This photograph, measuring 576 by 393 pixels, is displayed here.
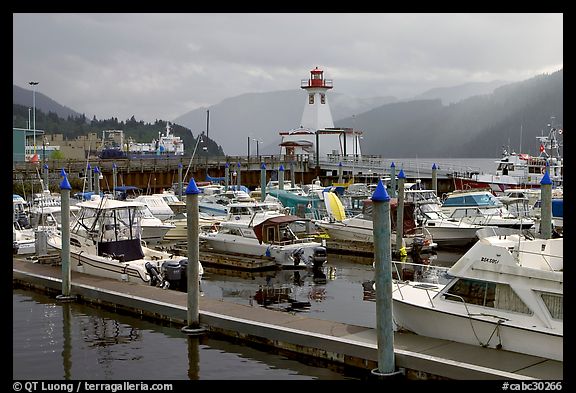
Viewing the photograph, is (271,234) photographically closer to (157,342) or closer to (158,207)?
(157,342)

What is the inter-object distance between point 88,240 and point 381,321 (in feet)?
46.2

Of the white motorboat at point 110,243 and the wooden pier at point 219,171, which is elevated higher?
the wooden pier at point 219,171

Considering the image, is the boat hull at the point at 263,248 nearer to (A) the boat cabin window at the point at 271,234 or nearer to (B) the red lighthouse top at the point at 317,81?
(A) the boat cabin window at the point at 271,234

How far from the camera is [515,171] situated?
5338cm

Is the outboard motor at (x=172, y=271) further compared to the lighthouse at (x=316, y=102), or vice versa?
the lighthouse at (x=316, y=102)

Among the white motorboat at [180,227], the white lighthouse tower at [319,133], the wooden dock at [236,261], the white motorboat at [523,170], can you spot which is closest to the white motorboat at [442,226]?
the wooden dock at [236,261]

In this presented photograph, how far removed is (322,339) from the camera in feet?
45.9

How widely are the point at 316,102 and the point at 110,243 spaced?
53192 millimetres

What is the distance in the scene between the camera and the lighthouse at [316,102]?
73438 millimetres

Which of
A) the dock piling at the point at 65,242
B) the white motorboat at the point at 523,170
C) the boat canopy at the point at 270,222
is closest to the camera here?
the dock piling at the point at 65,242

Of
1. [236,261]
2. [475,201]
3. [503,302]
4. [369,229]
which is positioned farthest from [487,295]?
[475,201]

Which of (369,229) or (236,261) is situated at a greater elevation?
(369,229)

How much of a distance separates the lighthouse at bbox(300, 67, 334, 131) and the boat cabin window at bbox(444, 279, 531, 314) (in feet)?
197

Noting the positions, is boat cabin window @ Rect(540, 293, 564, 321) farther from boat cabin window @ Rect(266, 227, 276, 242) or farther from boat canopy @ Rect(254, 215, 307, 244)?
boat cabin window @ Rect(266, 227, 276, 242)
